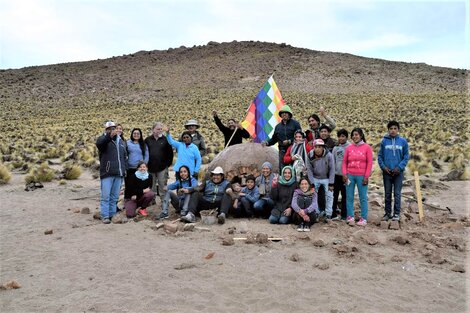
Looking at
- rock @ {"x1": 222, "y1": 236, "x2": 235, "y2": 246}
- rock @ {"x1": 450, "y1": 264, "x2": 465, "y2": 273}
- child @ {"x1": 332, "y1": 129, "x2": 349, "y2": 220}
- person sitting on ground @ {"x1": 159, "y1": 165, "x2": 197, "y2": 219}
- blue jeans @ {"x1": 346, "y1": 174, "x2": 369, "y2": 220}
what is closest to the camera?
rock @ {"x1": 450, "y1": 264, "x2": 465, "y2": 273}

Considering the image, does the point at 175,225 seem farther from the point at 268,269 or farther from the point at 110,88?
the point at 110,88

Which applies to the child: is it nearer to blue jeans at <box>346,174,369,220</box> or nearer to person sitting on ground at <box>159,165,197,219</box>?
blue jeans at <box>346,174,369,220</box>

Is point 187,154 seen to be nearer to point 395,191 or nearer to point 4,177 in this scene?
point 395,191

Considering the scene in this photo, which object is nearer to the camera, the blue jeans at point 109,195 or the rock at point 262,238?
the rock at point 262,238

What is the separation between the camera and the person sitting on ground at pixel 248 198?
8.98m

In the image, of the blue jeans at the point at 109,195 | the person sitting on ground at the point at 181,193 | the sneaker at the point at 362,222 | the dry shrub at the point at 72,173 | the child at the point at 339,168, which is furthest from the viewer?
the dry shrub at the point at 72,173

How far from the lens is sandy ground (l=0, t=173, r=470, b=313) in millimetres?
5398

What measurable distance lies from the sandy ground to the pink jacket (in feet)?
3.37

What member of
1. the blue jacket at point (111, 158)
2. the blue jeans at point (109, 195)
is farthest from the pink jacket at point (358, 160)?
the blue jeans at point (109, 195)

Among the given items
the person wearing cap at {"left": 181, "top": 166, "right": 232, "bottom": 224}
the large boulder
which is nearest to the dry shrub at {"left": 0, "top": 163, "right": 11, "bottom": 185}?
the large boulder

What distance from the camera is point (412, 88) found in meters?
55.5

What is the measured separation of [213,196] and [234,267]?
291 centimetres

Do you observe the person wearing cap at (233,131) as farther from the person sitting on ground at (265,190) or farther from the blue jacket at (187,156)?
the person sitting on ground at (265,190)

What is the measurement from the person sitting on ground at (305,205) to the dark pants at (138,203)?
308 cm
